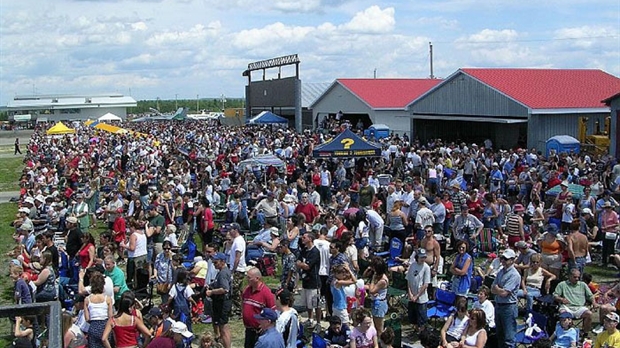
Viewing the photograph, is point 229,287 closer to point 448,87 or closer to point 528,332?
point 528,332

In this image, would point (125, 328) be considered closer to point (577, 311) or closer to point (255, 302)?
point (255, 302)

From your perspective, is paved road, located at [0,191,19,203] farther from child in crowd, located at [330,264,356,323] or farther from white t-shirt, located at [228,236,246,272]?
child in crowd, located at [330,264,356,323]

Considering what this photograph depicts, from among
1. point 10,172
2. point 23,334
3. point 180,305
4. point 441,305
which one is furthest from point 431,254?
point 10,172

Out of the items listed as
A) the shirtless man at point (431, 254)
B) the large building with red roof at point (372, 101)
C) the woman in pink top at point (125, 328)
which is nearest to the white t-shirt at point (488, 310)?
the shirtless man at point (431, 254)

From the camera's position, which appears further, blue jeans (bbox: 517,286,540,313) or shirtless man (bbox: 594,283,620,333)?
blue jeans (bbox: 517,286,540,313)

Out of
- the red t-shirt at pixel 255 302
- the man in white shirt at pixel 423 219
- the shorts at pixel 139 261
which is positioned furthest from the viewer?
the man in white shirt at pixel 423 219

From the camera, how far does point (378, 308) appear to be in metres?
9.27

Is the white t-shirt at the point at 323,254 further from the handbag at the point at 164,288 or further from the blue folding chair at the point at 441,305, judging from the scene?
the handbag at the point at 164,288

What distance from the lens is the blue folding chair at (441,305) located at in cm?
1009

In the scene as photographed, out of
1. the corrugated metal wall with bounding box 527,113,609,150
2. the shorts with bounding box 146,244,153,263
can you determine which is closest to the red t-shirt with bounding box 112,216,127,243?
the shorts with bounding box 146,244,153,263

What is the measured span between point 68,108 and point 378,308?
11782 cm

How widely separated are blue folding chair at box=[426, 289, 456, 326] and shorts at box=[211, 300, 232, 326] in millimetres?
2777

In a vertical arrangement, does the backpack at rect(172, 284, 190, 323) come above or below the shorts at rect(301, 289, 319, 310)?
above

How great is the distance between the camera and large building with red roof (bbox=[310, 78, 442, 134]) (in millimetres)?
42375
